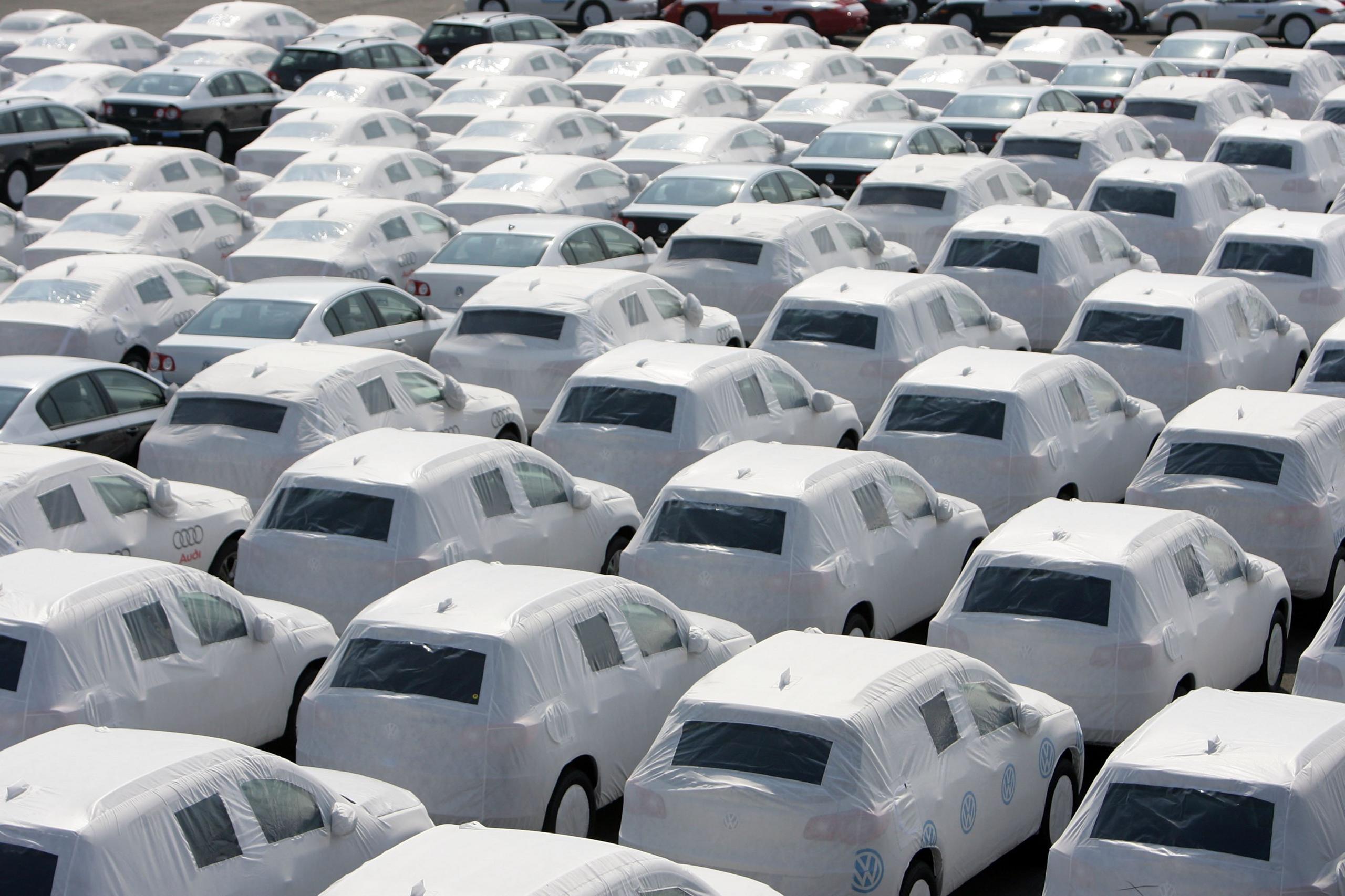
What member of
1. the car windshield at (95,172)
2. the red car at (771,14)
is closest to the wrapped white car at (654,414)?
the car windshield at (95,172)

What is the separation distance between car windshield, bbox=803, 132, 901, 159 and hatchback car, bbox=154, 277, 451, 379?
8.57 meters

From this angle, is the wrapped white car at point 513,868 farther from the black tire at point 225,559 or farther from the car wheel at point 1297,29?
the car wheel at point 1297,29

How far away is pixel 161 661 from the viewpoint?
1103 centimetres

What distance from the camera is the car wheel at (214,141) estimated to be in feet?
106

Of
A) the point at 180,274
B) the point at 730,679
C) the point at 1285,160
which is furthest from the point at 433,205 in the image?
the point at 730,679

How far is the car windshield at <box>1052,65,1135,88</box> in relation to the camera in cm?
3184

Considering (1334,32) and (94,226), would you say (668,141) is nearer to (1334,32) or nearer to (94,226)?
(94,226)

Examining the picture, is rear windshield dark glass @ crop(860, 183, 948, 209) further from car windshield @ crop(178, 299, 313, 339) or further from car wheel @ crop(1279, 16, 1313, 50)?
car wheel @ crop(1279, 16, 1313, 50)

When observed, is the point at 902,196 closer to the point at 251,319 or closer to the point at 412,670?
the point at 251,319

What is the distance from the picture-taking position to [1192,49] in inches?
1368

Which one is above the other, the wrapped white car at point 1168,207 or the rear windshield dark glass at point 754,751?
the rear windshield dark glass at point 754,751

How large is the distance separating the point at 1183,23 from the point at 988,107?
1514cm

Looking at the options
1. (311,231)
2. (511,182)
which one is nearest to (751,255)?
(311,231)

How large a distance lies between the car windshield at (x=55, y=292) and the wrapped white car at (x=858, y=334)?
6560mm
